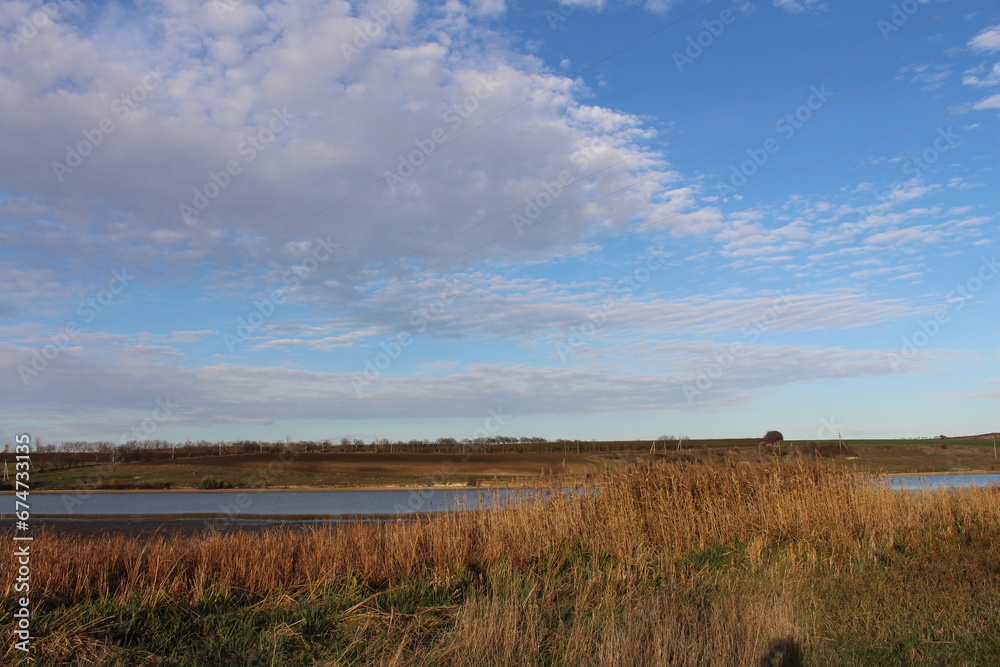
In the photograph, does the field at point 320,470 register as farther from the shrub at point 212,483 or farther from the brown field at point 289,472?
the shrub at point 212,483

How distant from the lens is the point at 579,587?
1098 cm

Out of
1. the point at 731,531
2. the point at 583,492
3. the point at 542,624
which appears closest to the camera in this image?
the point at 542,624

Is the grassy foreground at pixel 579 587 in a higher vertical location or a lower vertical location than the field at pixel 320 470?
higher

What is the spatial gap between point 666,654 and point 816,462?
13.0 metres

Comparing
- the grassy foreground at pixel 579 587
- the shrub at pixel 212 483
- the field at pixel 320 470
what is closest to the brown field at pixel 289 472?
the field at pixel 320 470

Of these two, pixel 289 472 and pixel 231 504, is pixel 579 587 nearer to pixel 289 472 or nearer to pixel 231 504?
pixel 231 504

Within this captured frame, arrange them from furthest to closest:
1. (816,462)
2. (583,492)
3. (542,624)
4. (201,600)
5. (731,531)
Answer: (816,462) → (583,492) → (731,531) → (201,600) → (542,624)

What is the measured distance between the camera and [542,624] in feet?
28.3

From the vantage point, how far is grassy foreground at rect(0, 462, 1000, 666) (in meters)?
7.73

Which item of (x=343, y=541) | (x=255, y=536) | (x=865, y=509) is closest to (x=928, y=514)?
(x=865, y=509)

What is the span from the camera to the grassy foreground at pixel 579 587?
773 centimetres

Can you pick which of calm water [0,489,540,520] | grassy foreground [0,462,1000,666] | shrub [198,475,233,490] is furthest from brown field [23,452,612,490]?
grassy foreground [0,462,1000,666]

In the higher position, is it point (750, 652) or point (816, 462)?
point (816, 462)

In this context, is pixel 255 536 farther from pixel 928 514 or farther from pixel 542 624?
pixel 928 514
